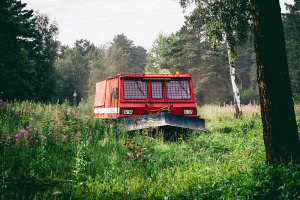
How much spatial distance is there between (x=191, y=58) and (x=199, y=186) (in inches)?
1338

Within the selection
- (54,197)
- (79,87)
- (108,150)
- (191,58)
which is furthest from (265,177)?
(79,87)

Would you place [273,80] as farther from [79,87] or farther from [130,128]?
[79,87]

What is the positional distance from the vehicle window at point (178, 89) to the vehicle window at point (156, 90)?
0.30 m

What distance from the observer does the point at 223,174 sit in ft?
13.2

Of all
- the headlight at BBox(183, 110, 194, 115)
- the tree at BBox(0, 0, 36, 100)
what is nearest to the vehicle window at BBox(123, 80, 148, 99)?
the headlight at BBox(183, 110, 194, 115)

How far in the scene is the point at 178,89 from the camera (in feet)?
29.7

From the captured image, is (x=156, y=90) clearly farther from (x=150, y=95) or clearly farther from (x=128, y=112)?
(x=128, y=112)

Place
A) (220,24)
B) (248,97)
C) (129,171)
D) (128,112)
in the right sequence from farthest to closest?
(248,97) → (220,24) → (128,112) → (129,171)

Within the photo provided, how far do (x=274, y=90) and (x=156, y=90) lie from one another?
17.3 ft

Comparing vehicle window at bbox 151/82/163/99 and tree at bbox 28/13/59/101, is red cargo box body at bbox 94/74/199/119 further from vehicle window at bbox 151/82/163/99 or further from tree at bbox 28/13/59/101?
tree at bbox 28/13/59/101

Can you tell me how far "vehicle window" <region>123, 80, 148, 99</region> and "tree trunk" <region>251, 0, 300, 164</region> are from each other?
5121mm

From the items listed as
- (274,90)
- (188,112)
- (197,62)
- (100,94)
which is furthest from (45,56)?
(274,90)

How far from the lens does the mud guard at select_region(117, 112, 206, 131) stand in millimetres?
7070

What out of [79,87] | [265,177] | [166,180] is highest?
[79,87]
